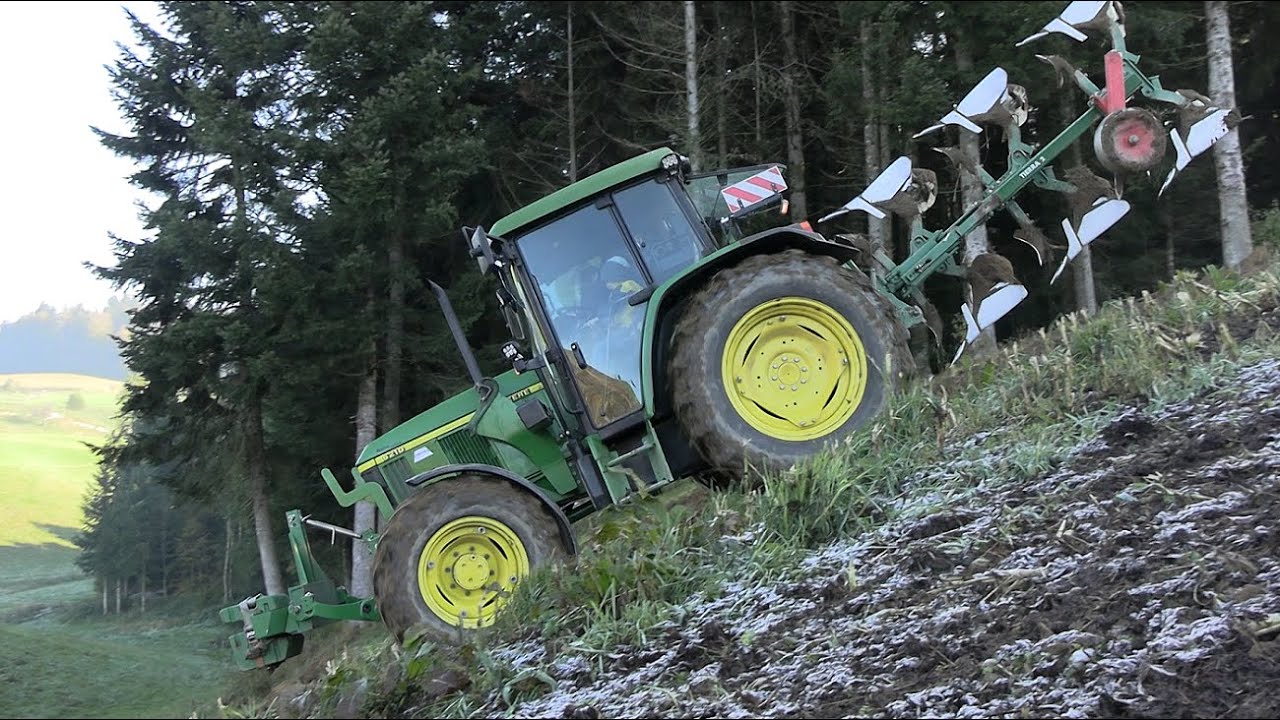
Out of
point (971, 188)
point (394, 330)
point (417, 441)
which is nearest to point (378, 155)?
point (394, 330)

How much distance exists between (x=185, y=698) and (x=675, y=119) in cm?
1464

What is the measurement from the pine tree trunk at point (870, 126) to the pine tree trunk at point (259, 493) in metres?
10.5

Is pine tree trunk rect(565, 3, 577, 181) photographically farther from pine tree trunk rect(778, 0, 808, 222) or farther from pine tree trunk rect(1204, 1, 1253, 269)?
pine tree trunk rect(1204, 1, 1253, 269)

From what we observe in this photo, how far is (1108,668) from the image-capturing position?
257cm

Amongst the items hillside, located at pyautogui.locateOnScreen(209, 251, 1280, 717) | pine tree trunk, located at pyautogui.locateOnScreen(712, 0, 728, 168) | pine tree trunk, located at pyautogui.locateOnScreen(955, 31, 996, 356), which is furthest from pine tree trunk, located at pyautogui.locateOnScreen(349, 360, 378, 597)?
hillside, located at pyautogui.locateOnScreen(209, 251, 1280, 717)

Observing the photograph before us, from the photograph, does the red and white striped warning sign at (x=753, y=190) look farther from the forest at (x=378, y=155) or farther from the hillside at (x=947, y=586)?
the forest at (x=378, y=155)

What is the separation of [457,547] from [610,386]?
1.20 metres

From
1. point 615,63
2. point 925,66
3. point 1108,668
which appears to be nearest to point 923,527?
point 1108,668

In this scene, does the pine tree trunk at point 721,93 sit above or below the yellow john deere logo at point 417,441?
above

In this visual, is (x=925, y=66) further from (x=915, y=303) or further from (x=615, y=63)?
(x=915, y=303)

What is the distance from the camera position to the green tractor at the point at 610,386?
16.2ft

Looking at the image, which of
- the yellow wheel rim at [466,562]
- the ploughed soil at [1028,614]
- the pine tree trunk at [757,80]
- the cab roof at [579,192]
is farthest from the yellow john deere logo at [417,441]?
the pine tree trunk at [757,80]

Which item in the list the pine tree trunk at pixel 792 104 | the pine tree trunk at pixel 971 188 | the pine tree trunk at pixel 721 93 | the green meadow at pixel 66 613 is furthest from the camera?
the pine tree trunk at pixel 792 104

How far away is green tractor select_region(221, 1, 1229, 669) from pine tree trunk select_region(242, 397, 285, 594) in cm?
1068
